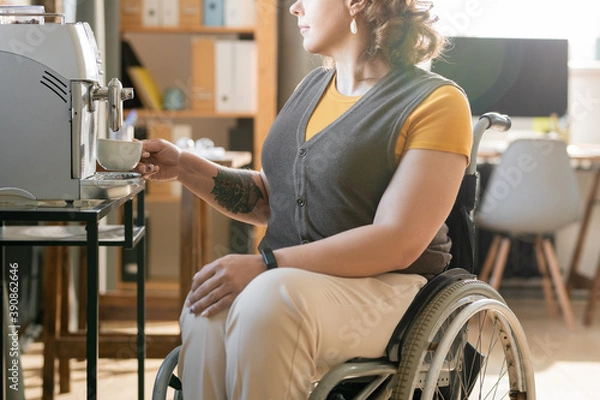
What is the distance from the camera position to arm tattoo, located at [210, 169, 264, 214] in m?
1.68

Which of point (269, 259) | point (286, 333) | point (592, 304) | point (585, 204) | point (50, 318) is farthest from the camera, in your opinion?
point (585, 204)

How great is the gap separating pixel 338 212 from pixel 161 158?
40cm

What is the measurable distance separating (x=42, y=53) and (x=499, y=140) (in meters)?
3.00

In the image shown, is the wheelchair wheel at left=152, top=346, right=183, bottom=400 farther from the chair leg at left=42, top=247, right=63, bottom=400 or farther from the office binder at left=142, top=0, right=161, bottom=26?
the office binder at left=142, top=0, right=161, bottom=26

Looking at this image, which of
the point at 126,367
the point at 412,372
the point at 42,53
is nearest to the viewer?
the point at 412,372

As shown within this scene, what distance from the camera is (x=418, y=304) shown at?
134cm

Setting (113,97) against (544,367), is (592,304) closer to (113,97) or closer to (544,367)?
(544,367)

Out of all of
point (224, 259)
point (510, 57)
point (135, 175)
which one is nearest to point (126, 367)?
point (135, 175)

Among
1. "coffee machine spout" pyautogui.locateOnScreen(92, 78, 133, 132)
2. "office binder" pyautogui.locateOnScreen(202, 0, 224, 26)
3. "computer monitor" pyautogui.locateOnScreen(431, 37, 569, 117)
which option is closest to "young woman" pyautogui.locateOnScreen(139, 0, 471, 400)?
"coffee machine spout" pyautogui.locateOnScreen(92, 78, 133, 132)

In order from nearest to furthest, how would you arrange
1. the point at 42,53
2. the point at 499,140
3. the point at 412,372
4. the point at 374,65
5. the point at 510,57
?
the point at 412,372, the point at 42,53, the point at 374,65, the point at 510,57, the point at 499,140

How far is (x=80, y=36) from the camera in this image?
145cm

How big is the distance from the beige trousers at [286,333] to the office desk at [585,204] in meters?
2.31

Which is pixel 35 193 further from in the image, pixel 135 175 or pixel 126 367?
pixel 126 367

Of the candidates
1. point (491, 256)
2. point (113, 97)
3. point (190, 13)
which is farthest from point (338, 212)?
point (190, 13)
